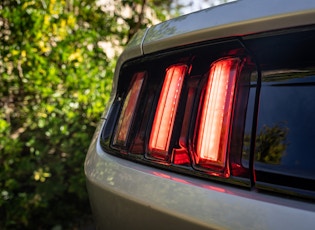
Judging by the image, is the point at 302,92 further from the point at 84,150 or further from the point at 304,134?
the point at 84,150

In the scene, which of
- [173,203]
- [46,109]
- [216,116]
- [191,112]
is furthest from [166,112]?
[46,109]

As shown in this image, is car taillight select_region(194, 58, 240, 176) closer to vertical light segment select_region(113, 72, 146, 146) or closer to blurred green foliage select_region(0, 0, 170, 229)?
vertical light segment select_region(113, 72, 146, 146)

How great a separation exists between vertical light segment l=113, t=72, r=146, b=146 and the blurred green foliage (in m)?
1.86

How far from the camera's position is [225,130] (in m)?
1.07

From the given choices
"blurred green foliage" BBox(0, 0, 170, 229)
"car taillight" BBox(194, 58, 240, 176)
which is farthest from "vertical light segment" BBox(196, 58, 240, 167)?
"blurred green foliage" BBox(0, 0, 170, 229)

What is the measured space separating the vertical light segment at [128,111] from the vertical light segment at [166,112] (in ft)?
0.67

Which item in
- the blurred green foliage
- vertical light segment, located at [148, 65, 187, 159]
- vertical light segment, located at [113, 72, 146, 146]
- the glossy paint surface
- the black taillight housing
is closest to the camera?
the glossy paint surface

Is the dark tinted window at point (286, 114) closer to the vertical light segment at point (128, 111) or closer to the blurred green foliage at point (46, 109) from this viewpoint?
the vertical light segment at point (128, 111)

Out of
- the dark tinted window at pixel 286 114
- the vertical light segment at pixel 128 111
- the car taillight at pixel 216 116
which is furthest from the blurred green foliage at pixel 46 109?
the dark tinted window at pixel 286 114

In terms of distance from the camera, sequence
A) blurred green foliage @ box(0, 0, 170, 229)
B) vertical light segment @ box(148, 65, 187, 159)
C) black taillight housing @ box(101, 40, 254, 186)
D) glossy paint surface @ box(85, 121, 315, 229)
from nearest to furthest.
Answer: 1. glossy paint surface @ box(85, 121, 315, 229)
2. black taillight housing @ box(101, 40, 254, 186)
3. vertical light segment @ box(148, 65, 187, 159)
4. blurred green foliage @ box(0, 0, 170, 229)

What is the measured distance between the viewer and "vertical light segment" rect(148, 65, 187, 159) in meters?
1.26

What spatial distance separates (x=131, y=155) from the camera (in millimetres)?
1402

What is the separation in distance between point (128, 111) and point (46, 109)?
205cm

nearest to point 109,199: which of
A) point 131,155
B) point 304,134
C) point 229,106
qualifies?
point 131,155
